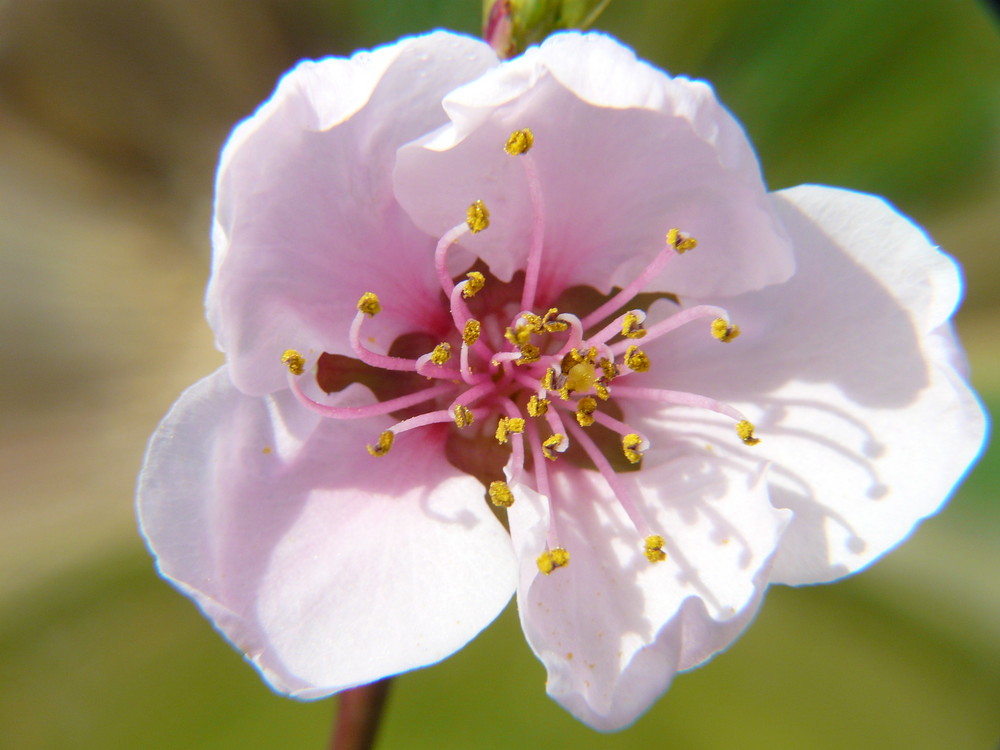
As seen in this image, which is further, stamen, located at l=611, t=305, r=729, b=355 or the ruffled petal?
stamen, located at l=611, t=305, r=729, b=355

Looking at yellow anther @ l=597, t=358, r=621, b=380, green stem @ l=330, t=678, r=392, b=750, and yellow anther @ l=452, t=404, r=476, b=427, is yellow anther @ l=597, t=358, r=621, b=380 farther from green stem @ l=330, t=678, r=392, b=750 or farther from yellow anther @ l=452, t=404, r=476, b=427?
green stem @ l=330, t=678, r=392, b=750

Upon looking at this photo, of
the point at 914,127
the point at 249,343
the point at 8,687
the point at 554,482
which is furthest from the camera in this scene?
the point at 914,127

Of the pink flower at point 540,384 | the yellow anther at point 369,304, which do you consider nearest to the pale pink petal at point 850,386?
the pink flower at point 540,384

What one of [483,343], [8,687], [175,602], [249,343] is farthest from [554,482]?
[8,687]

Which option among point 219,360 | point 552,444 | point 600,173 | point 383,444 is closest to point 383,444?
point 383,444

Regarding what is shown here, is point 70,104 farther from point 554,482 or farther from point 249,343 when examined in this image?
point 554,482

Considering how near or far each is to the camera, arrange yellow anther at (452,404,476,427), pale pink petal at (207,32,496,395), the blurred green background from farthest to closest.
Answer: the blurred green background, yellow anther at (452,404,476,427), pale pink petal at (207,32,496,395)

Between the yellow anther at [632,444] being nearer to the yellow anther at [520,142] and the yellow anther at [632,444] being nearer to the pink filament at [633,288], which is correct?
the pink filament at [633,288]

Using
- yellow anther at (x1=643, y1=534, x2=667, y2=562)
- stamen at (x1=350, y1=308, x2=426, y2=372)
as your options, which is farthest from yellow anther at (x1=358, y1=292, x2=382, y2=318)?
yellow anther at (x1=643, y1=534, x2=667, y2=562)
